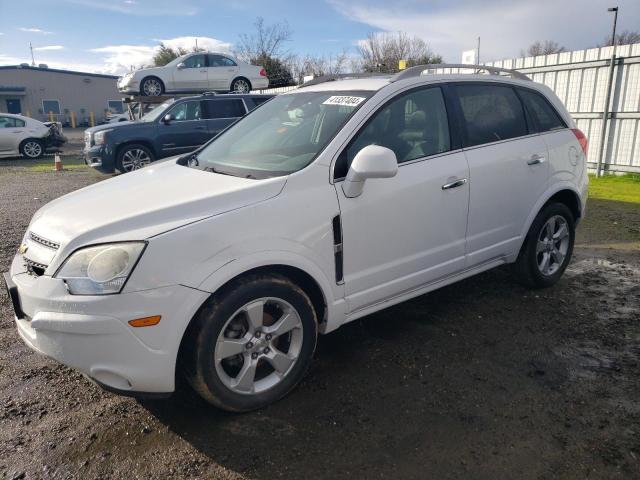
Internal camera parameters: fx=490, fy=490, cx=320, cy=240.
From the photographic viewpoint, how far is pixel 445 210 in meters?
3.46

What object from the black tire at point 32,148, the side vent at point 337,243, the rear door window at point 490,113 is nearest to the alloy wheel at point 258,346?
the side vent at point 337,243

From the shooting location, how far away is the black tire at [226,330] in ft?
8.21

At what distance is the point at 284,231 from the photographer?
270 cm

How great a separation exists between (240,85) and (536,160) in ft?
39.1

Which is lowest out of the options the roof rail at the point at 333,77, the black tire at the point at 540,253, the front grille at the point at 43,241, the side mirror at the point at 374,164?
the black tire at the point at 540,253

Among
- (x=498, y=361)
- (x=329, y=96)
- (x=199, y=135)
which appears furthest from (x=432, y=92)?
(x=199, y=135)

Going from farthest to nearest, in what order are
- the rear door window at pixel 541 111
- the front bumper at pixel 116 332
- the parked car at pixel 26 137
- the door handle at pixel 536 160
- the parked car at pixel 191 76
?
the parked car at pixel 26 137 → the parked car at pixel 191 76 → the rear door window at pixel 541 111 → the door handle at pixel 536 160 → the front bumper at pixel 116 332

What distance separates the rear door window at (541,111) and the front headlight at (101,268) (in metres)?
3.46

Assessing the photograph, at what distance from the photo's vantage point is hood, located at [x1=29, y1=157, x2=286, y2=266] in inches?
96.7

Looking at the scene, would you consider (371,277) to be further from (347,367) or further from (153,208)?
(153,208)

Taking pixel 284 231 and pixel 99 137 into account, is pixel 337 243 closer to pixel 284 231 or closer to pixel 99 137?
pixel 284 231

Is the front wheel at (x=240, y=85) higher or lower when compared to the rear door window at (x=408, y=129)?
higher

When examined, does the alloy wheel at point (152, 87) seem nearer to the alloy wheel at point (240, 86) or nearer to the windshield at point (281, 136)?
the alloy wheel at point (240, 86)

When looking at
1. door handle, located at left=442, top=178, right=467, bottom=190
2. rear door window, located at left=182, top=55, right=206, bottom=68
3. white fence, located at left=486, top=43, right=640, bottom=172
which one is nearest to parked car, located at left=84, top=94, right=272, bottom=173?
rear door window, located at left=182, top=55, right=206, bottom=68
